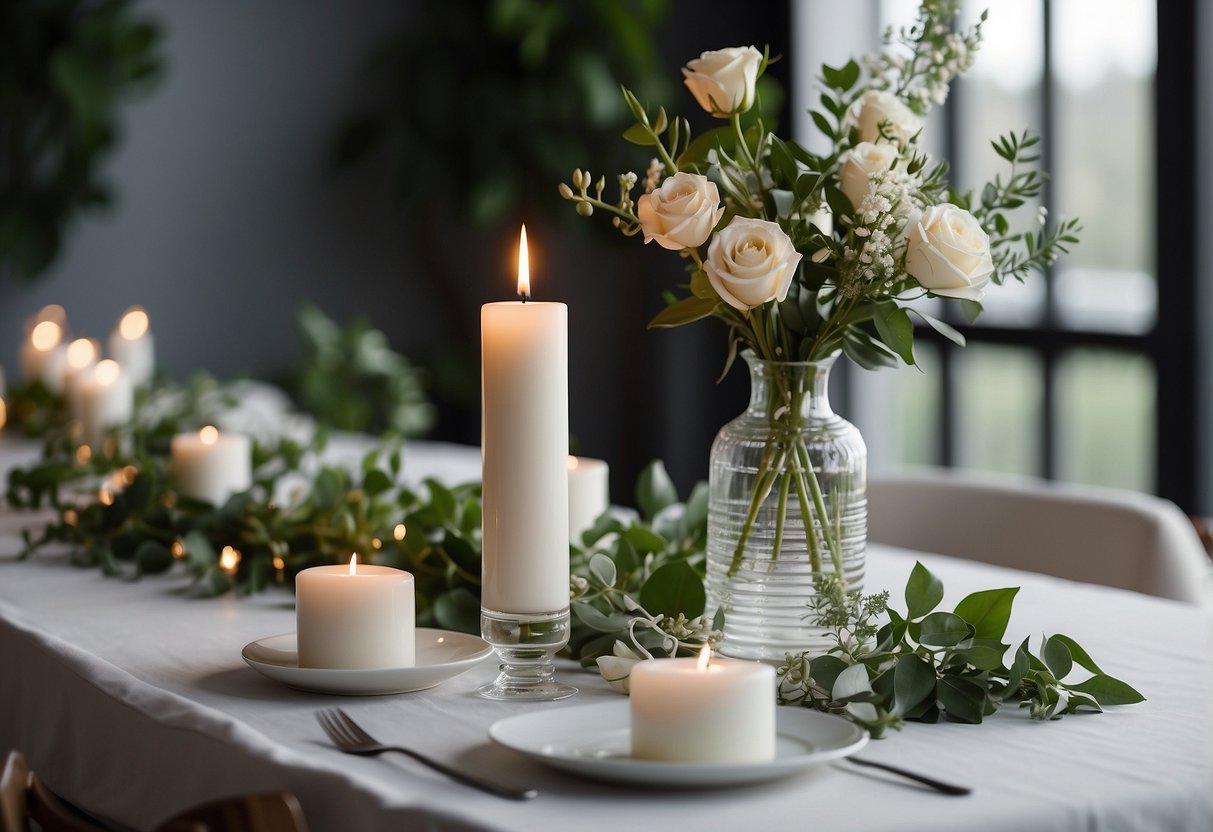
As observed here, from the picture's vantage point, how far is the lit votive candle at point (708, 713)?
785 millimetres

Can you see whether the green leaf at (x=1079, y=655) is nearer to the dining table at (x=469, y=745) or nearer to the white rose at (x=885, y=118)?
the dining table at (x=469, y=745)

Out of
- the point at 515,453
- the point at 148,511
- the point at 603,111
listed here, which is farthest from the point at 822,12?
the point at 515,453

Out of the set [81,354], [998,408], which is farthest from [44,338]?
[998,408]

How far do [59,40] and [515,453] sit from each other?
3.53 m

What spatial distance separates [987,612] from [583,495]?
19.3 inches

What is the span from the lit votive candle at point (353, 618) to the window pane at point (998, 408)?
2.82m

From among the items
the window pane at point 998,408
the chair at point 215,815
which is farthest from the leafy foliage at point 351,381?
the chair at point 215,815

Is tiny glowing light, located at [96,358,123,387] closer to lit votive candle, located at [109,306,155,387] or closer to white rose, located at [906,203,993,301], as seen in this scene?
lit votive candle, located at [109,306,155,387]

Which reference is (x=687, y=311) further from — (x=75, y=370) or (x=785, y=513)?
(x=75, y=370)

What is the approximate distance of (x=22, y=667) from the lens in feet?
3.83

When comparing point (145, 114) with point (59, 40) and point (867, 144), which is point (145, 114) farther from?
point (867, 144)

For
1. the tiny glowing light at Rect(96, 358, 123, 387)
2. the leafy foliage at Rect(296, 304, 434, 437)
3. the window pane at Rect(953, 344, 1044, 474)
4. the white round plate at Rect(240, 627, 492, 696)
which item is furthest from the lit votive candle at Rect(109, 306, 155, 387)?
the window pane at Rect(953, 344, 1044, 474)

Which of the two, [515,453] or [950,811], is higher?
[515,453]

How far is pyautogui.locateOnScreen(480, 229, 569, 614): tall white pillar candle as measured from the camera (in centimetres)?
97
